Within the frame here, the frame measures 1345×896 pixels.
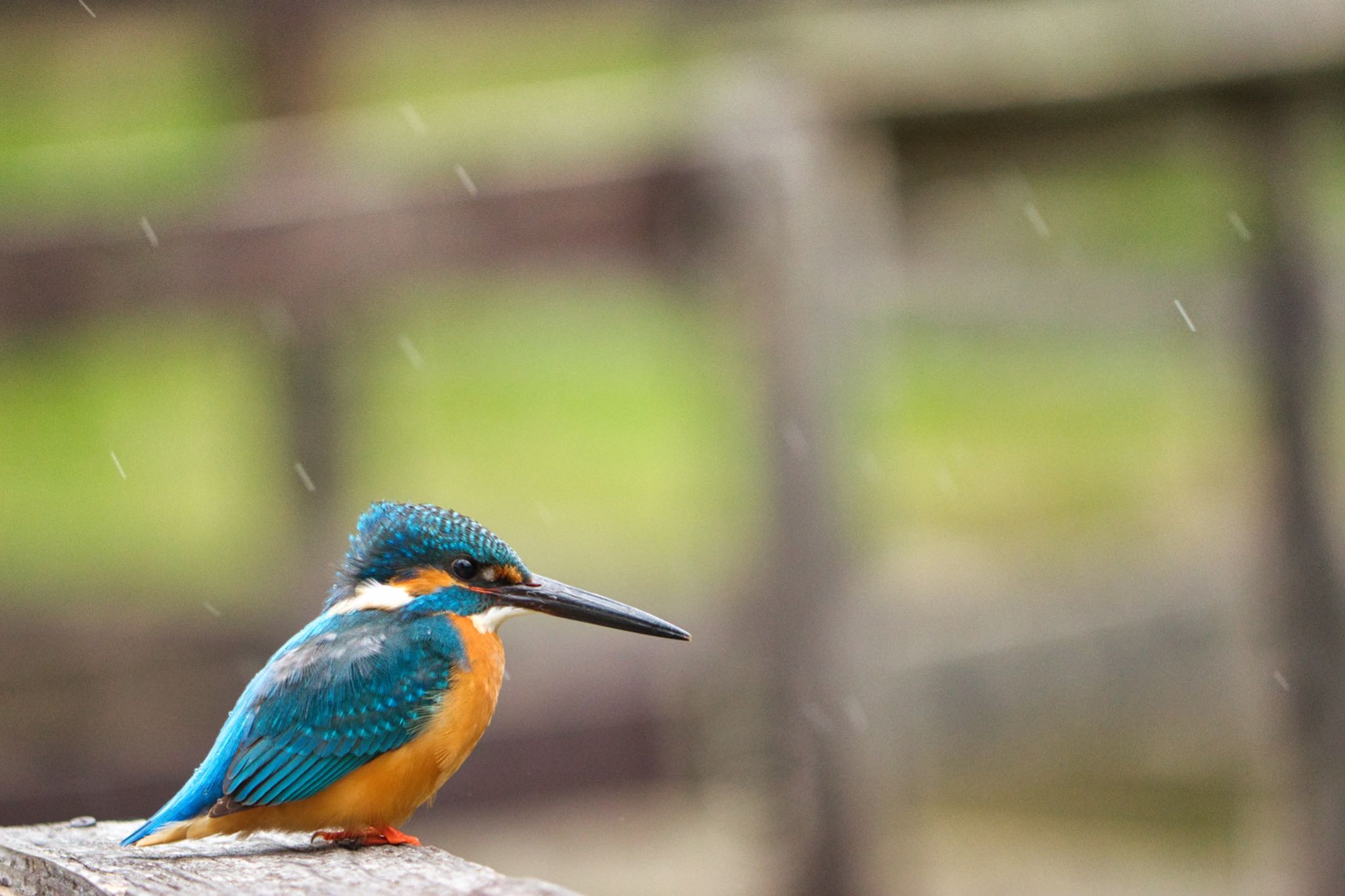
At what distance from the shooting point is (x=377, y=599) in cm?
199

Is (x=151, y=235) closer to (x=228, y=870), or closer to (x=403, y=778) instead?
(x=403, y=778)

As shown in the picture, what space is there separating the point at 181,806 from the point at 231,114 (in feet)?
12.7

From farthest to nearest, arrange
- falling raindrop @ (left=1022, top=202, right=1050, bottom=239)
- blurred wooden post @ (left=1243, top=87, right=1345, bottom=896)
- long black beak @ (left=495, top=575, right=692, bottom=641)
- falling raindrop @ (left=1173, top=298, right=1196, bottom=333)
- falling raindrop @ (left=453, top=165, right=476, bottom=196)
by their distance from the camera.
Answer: falling raindrop @ (left=1022, top=202, right=1050, bottom=239) < falling raindrop @ (left=1173, top=298, right=1196, bottom=333) < falling raindrop @ (left=453, top=165, right=476, bottom=196) < blurred wooden post @ (left=1243, top=87, right=1345, bottom=896) < long black beak @ (left=495, top=575, right=692, bottom=641)

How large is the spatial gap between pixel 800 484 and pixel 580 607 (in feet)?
3.27

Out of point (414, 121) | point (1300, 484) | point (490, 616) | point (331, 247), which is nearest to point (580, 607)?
point (490, 616)

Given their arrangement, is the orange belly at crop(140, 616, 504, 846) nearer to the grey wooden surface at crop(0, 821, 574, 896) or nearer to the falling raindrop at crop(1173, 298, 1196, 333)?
the grey wooden surface at crop(0, 821, 574, 896)

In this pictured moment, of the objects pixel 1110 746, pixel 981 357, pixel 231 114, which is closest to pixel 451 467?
pixel 981 357

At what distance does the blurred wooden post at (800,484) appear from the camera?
282 cm

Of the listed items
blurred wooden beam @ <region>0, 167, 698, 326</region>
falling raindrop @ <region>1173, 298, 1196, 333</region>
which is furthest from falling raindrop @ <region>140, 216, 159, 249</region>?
falling raindrop @ <region>1173, 298, 1196, 333</region>

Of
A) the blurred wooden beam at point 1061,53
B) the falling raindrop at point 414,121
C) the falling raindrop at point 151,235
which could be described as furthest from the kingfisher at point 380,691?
the falling raindrop at point 414,121

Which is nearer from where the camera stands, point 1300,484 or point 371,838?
point 371,838

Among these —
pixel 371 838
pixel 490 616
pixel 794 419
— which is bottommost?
pixel 371 838

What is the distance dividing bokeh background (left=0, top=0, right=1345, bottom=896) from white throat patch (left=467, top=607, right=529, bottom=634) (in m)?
0.89

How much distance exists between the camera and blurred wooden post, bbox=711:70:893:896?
2820 mm
